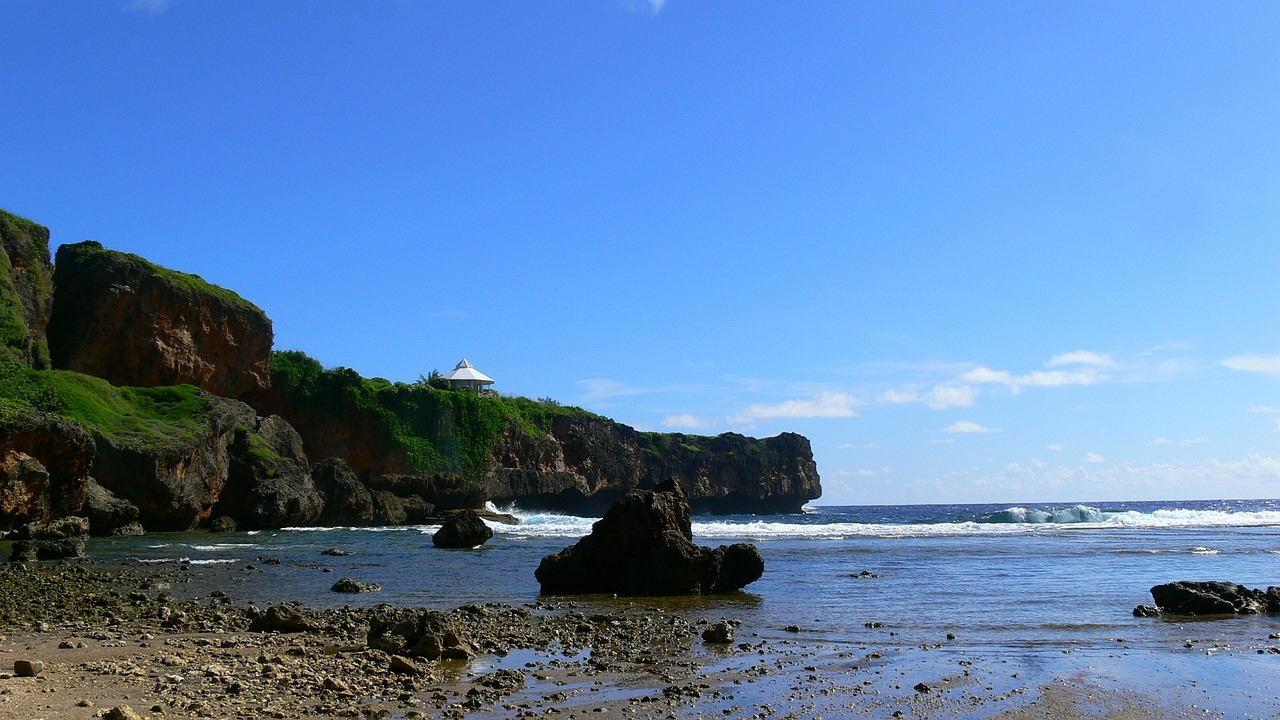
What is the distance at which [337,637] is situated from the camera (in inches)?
457

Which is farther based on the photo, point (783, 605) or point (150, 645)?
point (783, 605)

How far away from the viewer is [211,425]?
147 ft

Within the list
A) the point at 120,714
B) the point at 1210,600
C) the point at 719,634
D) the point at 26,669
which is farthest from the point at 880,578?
the point at 120,714

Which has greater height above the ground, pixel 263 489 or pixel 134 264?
pixel 134 264

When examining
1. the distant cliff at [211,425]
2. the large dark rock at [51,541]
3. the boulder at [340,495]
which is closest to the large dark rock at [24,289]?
the distant cliff at [211,425]

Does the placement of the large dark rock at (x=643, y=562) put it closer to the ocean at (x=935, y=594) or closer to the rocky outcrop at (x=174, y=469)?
the ocean at (x=935, y=594)

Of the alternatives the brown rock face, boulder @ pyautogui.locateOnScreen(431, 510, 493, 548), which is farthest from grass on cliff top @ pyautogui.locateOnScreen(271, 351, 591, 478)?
boulder @ pyautogui.locateOnScreen(431, 510, 493, 548)

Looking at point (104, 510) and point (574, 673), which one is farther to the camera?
point (104, 510)

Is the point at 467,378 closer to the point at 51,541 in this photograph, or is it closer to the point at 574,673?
the point at 51,541

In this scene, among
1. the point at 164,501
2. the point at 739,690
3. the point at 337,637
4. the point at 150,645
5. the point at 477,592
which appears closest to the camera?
the point at 739,690

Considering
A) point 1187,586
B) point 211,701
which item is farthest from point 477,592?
point 1187,586

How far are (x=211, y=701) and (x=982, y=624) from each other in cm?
1148

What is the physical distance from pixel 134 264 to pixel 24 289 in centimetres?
841

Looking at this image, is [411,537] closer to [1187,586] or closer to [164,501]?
[164,501]
